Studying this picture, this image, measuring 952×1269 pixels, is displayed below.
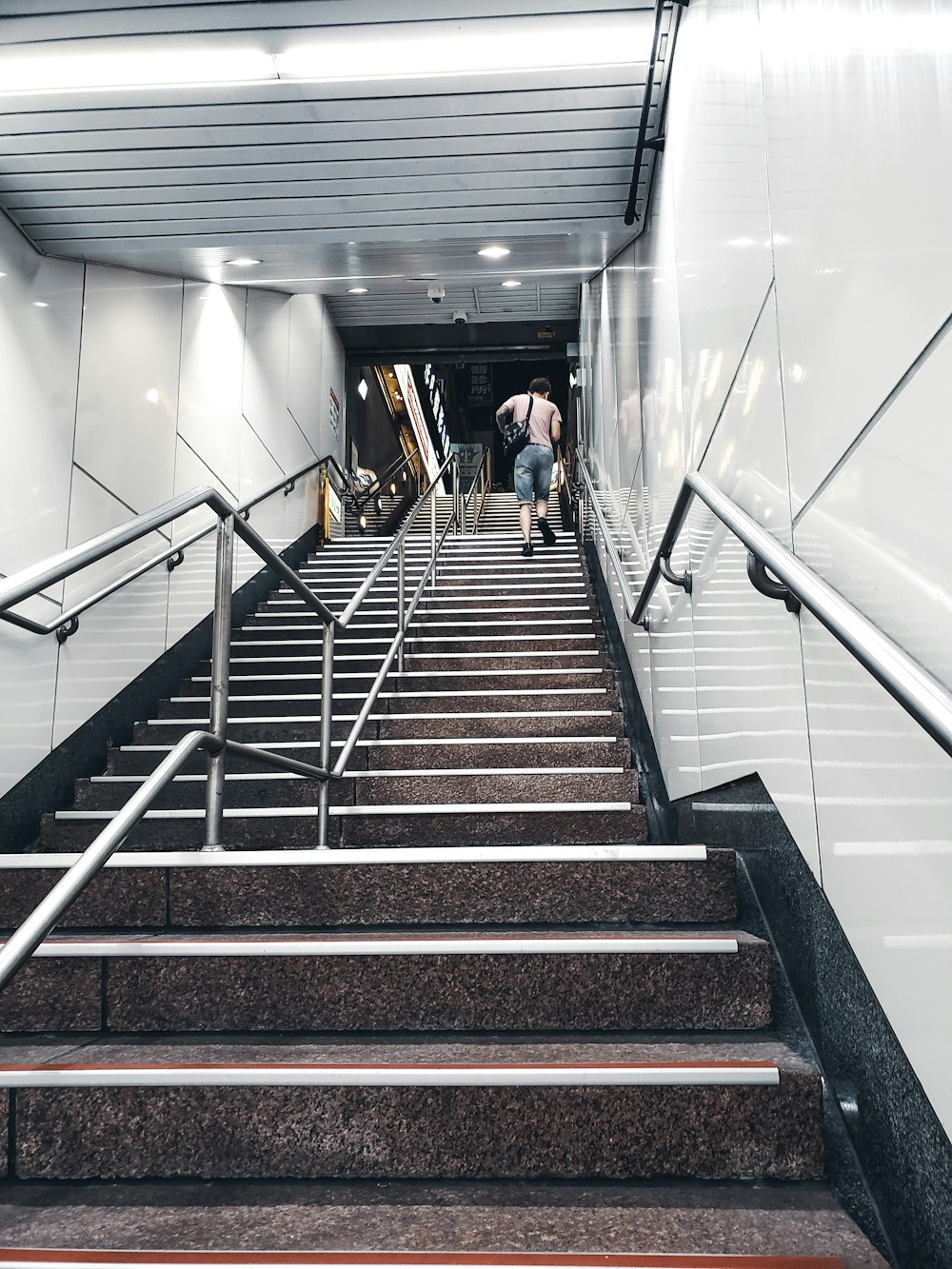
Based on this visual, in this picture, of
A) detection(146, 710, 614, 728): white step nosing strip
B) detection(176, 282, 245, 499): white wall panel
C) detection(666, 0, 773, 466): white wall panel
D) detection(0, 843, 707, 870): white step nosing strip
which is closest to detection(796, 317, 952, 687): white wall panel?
detection(666, 0, 773, 466): white wall panel

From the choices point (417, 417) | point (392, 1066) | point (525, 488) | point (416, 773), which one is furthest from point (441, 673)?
point (417, 417)

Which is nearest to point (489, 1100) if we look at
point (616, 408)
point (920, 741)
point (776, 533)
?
point (920, 741)

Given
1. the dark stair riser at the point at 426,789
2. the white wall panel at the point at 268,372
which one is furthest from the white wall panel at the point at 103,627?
the white wall panel at the point at 268,372

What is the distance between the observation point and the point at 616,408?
15.2 feet

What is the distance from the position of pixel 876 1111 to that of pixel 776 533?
93cm

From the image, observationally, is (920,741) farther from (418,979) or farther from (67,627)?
(67,627)

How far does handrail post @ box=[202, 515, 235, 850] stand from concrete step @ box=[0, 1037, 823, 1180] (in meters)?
0.67

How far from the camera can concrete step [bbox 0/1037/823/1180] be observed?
1223mm

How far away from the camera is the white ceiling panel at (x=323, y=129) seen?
110 inches

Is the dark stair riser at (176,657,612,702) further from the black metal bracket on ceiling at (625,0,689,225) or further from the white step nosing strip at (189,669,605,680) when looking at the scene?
the black metal bracket on ceiling at (625,0,689,225)

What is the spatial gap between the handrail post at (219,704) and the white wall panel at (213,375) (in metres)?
2.81

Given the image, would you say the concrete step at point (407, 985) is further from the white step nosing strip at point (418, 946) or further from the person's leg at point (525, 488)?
the person's leg at point (525, 488)

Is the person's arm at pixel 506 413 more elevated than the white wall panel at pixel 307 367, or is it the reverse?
the white wall panel at pixel 307 367

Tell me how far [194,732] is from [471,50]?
2587 mm
